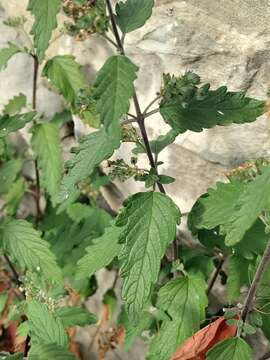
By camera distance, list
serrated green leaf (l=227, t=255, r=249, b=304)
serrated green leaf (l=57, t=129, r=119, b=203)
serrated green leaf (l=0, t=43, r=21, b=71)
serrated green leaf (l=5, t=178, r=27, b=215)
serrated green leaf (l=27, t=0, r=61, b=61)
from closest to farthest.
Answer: serrated green leaf (l=27, t=0, r=61, b=61), serrated green leaf (l=57, t=129, r=119, b=203), serrated green leaf (l=227, t=255, r=249, b=304), serrated green leaf (l=0, t=43, r=21, b=71), serrated green leaf (l=5, t=178, r=27, b=215)

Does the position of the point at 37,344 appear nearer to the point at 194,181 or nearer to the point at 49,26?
the point at 194,181

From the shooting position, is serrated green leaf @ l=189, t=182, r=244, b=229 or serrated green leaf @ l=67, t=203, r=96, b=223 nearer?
serrated green leaf @ l=189, t=182, r=244, b=229

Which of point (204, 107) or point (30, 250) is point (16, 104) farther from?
point (204, 107)

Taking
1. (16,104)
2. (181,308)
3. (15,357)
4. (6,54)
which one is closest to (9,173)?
(16,104)

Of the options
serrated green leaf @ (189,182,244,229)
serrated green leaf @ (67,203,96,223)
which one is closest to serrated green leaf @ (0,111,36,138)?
serrated green leaf @ (189,182,244,229)

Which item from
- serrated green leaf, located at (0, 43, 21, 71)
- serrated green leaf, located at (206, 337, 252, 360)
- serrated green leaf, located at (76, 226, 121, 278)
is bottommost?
serrated green leaf, located at (206, 337, 252, 360)

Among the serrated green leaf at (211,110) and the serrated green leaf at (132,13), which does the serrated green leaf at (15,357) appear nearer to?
the serrated green leaf at (211,110)

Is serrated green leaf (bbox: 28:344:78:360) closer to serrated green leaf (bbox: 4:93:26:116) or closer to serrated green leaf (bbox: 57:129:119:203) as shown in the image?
serrated green leaf (bbox: 57:129:119:203)

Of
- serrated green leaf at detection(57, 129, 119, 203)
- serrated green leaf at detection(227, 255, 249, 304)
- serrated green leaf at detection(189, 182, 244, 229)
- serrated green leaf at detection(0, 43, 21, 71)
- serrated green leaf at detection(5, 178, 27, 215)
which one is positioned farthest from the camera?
serrated green leaf at detection(5, 178, 27, 215)
